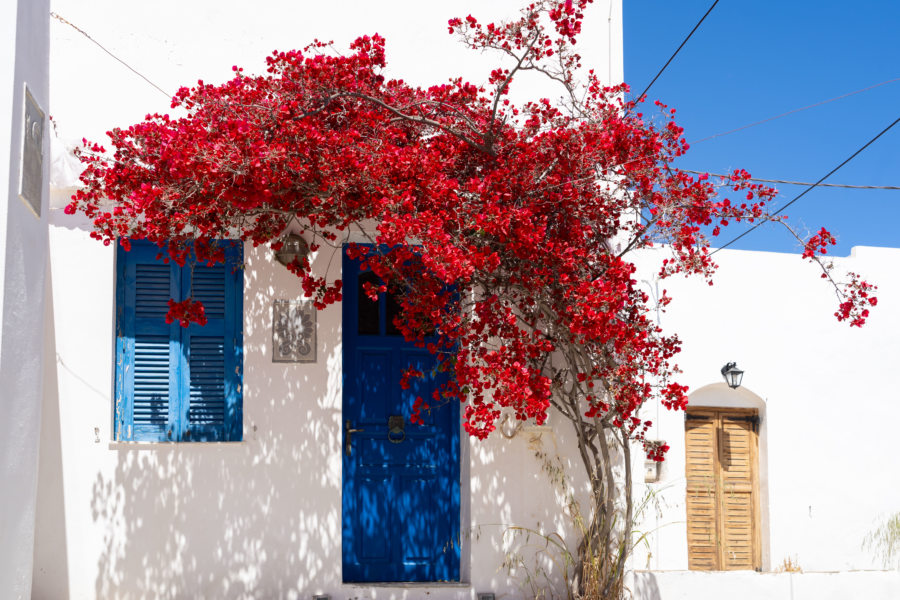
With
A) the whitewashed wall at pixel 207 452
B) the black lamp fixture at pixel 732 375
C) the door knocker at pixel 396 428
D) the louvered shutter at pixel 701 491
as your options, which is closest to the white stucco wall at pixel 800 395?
the black lamp fixture at pixel 732 375

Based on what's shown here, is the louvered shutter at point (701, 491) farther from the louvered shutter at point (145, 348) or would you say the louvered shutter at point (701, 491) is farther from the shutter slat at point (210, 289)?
the louvered shutter at point (145, 348)

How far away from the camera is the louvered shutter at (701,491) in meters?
10.2

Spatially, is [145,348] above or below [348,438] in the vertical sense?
above

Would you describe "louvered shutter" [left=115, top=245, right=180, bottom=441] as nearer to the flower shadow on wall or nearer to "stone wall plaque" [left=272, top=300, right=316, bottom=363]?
the flower shadow on wall

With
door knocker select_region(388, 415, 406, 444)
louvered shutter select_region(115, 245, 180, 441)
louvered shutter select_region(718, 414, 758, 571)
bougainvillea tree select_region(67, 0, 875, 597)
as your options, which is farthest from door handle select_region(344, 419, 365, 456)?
louvered shutter select_region(718, 414, 758, 571)

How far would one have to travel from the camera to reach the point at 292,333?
6.61m

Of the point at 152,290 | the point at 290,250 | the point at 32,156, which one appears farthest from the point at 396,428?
the point at 32,156

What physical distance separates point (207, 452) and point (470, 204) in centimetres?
254

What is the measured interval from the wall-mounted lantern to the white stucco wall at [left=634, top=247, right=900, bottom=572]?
4769 millimetres

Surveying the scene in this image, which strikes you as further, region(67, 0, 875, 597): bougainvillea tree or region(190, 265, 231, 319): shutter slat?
region(190, 265, 231, 319): shutter slat

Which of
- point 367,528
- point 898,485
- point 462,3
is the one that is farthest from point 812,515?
point 462,3

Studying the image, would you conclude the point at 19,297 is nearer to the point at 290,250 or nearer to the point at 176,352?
the point at 176,352

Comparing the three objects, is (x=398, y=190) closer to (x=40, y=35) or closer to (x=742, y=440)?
(x=40, y=35)

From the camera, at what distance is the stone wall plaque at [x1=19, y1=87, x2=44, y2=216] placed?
14.5 feet
